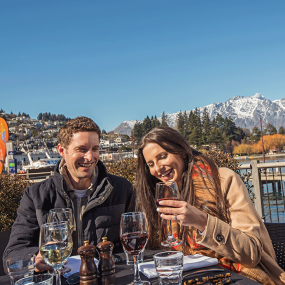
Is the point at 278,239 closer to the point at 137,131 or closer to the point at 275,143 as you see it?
the point at 275,143

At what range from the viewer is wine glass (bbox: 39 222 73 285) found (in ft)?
3.78

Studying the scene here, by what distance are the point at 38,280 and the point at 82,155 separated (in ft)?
4.33

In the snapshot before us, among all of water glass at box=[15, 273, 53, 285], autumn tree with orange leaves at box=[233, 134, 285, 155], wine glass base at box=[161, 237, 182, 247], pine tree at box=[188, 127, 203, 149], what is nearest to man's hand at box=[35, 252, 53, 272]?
water glass at box=[15, 273, 53, 285]

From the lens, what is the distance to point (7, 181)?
5.29m

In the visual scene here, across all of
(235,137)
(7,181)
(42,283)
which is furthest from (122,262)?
(235,137)

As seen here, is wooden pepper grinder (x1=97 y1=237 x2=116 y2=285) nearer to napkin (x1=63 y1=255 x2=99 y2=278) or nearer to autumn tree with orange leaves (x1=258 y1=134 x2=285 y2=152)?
napkin (x1=63 y1=255 x2=99 y2=278)

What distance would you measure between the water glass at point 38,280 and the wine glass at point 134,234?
0.34 m

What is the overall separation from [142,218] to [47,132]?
618 ft

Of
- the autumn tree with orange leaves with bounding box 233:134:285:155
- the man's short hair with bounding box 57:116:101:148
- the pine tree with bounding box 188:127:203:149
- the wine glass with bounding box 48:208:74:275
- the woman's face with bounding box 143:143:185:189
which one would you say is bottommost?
the autumn tree with orange leaves with bounding box 233:134:285:155

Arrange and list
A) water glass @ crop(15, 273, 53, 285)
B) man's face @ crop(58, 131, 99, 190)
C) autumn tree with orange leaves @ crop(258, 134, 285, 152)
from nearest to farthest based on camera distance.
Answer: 1. water glass @ crop(15, 273, 53, 285)
2. man's face @ crop(58, 131, 99, 190)
3. autumn tree with orange leaves @ crop(258, 134, 285, 152)

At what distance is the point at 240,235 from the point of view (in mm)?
1611

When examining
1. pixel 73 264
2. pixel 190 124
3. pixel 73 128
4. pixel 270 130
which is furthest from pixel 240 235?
pixel 270 130

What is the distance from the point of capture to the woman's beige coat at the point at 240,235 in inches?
61.2

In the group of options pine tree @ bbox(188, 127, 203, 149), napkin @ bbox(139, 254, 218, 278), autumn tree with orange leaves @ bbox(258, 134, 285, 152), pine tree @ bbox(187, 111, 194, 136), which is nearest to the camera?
napkin @ bbox(139, 254, 218, 278)
